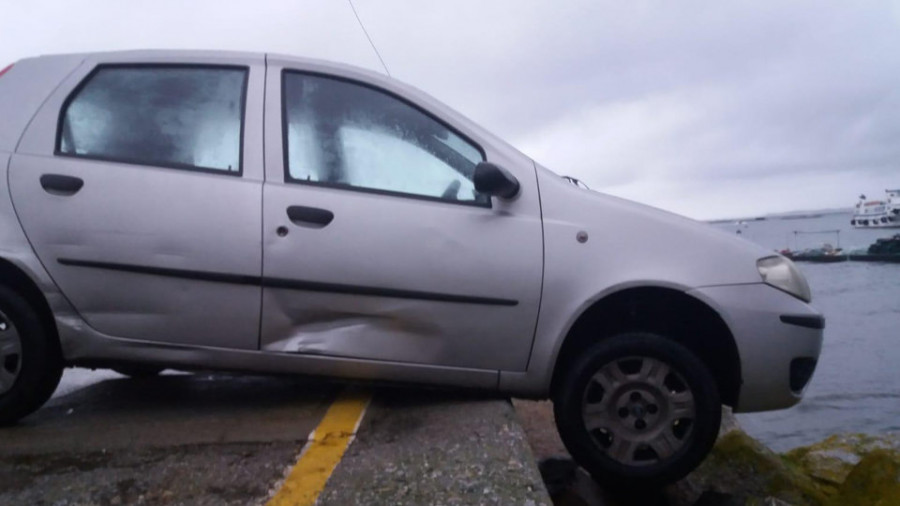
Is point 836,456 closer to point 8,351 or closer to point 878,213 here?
point 8,351

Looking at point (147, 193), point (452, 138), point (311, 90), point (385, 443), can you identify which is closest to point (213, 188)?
point (147, 193)

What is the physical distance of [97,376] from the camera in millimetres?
5691

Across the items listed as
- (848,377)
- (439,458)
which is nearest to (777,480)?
(439,458)

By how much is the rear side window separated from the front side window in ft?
0.92

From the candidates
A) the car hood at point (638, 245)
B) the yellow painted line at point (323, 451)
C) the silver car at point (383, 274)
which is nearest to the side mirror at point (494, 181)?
the silver car at point (383, 274)

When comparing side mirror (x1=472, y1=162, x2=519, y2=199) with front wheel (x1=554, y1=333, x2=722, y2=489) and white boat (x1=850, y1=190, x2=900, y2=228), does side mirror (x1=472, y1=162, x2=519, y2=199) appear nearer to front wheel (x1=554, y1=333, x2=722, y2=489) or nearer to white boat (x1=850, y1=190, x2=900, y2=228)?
front wheel (x1=554, y1=333, x2=722, y2=489)

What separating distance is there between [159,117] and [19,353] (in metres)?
1.25

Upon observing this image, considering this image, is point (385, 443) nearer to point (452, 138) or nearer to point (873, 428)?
point (452, 138)

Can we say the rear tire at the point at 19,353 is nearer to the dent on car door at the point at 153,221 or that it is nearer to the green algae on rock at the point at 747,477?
the dent on car door at the point at 153,221

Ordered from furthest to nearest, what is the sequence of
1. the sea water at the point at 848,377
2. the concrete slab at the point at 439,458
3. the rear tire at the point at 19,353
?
1. the sea water at the point at 848,377
2. the rear tire at the point at 19,353
3. the concrete slab at the point at 439,458

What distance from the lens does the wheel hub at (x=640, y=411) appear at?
145 inches

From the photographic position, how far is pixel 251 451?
357cm

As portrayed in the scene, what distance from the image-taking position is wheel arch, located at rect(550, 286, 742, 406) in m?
3.83

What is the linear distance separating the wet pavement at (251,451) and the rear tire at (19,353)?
0.64 ft
